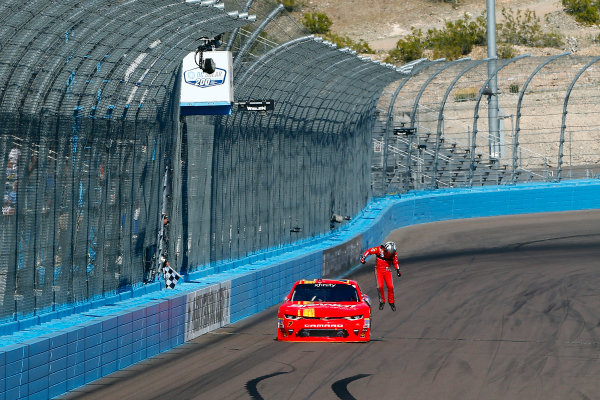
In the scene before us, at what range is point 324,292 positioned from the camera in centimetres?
1738

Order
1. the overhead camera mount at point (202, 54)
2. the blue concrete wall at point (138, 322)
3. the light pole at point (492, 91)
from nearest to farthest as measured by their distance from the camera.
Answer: the blue concrete wall at point (138, 322) → the overhead camera mount at point (202, 54) → the light pole at point (492, 91)

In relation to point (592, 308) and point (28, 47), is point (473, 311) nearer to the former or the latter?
point (592, 308)

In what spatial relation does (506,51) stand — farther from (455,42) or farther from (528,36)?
(528,36)

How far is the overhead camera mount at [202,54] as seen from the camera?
671 inches

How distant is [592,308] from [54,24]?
38.5ft

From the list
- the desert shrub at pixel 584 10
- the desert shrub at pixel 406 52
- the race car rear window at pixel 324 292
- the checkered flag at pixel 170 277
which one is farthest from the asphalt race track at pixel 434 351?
the desert shrub at pixel 584 10

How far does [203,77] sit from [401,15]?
280 feet

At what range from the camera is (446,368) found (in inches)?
552

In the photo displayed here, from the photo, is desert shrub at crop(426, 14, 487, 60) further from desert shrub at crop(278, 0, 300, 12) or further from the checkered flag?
the checkered flag

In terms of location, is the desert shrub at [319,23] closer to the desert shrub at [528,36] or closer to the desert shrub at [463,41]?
the desert shrub at [463,41]

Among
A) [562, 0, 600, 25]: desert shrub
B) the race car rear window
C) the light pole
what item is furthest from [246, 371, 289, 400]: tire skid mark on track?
[562, 0, 600, 25]: desert shrub

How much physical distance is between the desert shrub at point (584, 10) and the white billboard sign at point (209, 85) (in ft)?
257

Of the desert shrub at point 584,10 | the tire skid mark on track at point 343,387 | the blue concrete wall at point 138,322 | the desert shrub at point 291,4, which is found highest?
the desert shrub at point 291,4

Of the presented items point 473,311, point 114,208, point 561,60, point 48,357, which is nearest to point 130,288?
point 114,208
